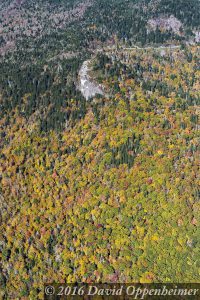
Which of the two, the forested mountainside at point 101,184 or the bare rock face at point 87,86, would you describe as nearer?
the forested mountainside at point 101,184

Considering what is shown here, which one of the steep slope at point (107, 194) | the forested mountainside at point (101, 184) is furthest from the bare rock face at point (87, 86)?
the steep slope at point (107, 194)

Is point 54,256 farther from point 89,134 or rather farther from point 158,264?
point 89,134

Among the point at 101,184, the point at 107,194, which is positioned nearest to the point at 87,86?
the point at 101,184

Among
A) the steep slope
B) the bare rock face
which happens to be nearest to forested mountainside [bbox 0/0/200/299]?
the steep slope

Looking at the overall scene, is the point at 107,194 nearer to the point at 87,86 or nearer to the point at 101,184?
the point at 101,184

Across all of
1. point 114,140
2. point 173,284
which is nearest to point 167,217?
point 173,284

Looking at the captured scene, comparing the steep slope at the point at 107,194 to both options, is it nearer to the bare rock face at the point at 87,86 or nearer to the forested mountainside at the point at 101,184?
the forested mountainside at the point at 101,184

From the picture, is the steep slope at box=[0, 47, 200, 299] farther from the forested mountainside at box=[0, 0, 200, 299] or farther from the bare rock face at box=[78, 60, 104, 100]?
the bare rock face at box=[78, 60, 104, 100]

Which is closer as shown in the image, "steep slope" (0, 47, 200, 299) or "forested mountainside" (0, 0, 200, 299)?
"steep slope" (0, 47, 200, 299)
